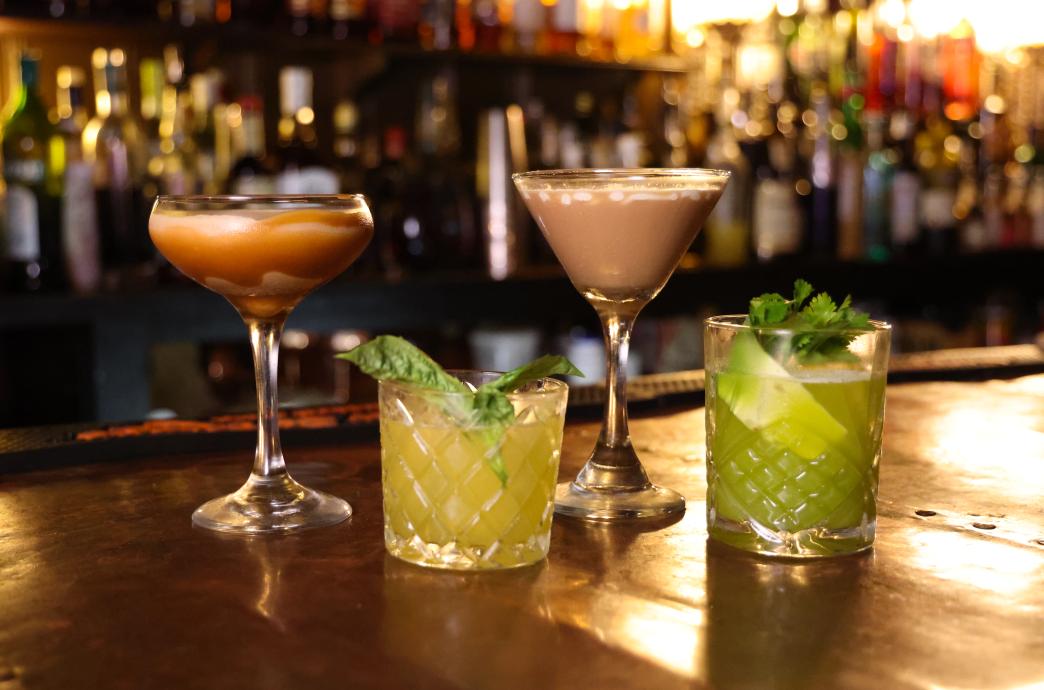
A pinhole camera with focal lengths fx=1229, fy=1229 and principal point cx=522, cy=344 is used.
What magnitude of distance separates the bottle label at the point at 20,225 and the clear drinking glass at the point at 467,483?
1.61m

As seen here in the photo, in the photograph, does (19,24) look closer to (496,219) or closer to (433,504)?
(496,219)

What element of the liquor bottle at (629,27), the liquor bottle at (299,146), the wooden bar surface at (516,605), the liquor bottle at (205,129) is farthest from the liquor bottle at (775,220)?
the wooden bar surface at (516,605)

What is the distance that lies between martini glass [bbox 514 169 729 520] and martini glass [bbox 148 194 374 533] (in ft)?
0.48

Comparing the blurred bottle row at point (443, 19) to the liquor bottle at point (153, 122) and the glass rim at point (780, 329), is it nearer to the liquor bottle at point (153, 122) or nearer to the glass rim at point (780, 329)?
the liquor bottle at point (153, 122)

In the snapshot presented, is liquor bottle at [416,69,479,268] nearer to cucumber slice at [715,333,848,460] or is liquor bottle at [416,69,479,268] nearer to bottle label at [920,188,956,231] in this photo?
bottle label at [920,188,956,231]

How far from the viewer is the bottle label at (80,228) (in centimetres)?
217

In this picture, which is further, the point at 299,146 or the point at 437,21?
the point at 437,21

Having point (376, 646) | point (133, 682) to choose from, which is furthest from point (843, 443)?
point (133, 682)

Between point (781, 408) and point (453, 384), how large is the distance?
0.20 m

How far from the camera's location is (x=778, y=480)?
0.76 meters

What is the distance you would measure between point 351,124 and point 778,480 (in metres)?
1.88

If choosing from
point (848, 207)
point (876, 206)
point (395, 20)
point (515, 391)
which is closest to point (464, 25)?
point (395, 20)

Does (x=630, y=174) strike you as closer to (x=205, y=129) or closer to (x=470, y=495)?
(x=470, y=495)

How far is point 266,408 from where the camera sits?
0.87m
